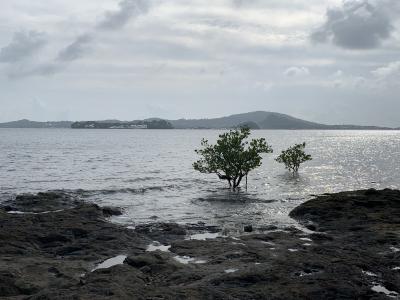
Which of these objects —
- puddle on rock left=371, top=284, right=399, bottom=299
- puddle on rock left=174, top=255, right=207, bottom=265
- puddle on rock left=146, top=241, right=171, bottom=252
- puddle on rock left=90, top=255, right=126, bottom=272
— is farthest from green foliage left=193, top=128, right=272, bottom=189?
puddle on rock left=371, top=284, right=399, bottom=299

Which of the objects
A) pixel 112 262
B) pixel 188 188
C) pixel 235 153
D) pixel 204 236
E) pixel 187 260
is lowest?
pixel 188 188

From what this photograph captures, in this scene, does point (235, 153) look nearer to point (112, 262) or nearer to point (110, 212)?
point (110, 212)

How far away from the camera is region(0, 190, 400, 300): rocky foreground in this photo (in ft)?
60.8

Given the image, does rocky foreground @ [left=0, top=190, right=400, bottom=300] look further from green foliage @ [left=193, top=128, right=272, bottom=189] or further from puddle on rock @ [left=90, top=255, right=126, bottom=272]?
green foliage @ [left=193, top=128, right=272, bottom=189]

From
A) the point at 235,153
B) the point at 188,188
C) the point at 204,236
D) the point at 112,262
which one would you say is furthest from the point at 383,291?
the point at 188,188

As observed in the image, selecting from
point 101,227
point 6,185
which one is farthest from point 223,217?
point 6,185

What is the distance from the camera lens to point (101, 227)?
103ft

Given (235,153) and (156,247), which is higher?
(235,153)

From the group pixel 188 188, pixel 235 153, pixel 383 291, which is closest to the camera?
pixel 383 291

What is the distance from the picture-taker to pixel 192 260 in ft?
79.3

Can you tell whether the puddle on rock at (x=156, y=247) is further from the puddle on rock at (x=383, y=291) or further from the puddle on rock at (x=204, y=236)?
the puddle on rock at (x=383, y=291)

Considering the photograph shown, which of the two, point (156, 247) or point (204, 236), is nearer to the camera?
point (156, 247)

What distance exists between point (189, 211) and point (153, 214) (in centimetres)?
390

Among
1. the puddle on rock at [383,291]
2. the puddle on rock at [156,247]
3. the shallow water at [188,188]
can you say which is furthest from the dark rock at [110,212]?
the puddle on rock at [383,291]
